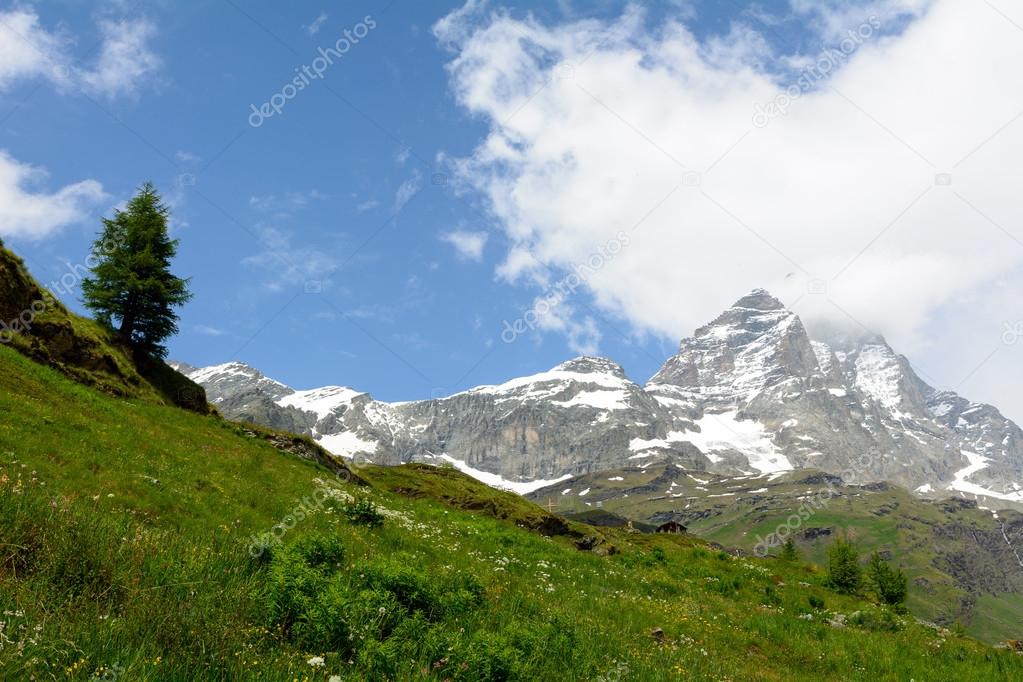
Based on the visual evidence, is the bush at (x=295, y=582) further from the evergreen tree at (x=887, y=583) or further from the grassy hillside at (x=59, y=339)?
the evergreen tree at (x=887, y=583)

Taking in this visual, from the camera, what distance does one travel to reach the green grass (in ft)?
19.7

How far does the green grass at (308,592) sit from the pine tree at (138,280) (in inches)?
529

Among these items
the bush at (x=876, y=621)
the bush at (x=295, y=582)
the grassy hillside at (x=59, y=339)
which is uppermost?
the grassy hillside at (x=59, y=339)

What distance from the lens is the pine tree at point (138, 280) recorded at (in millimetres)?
39281

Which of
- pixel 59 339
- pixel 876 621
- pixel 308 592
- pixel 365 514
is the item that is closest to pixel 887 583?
pixel 876 621

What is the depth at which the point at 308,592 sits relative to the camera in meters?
8.05

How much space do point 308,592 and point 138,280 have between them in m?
37.8

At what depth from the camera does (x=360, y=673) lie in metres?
6.54

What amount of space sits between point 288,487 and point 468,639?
18.1 m

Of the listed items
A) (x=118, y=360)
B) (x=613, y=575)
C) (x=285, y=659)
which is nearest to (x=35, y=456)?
(x=285, y=659)

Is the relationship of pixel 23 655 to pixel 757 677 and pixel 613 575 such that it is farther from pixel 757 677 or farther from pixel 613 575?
pixel 613 575

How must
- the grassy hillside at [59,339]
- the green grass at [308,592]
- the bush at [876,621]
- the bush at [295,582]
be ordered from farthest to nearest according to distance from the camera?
the grassy hillside at [59,339]
the bush at [876,621]
the bush at [295,582]
the green grass at [308,592]

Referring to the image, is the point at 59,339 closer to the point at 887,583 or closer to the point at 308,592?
the point at 308,592

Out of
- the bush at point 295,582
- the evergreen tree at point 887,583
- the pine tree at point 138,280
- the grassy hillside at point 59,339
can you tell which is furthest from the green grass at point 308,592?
the evergreen tree at point 887,583
